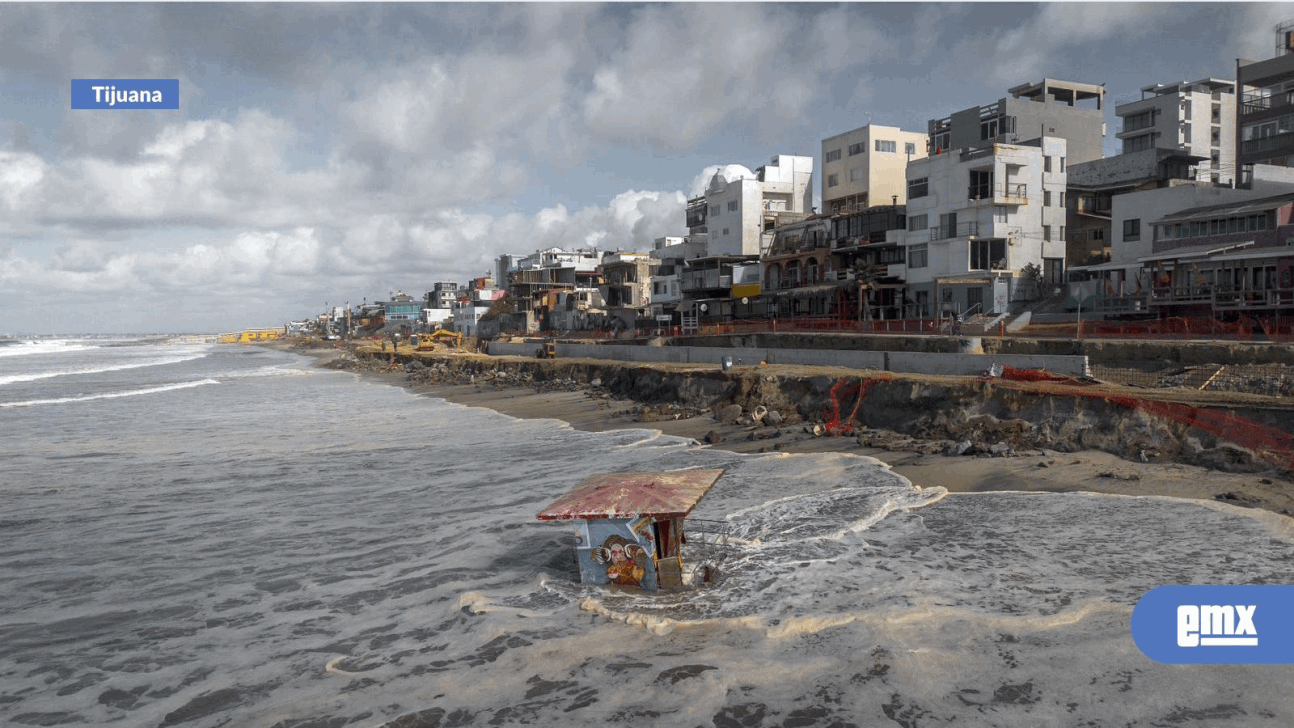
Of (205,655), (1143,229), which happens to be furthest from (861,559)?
(1143,229)

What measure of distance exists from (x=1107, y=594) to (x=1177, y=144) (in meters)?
83.0

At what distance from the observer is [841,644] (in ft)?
35.2

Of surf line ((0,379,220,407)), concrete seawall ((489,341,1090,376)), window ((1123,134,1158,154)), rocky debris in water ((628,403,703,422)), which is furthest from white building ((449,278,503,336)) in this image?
rocky debris in water ((628,403,703,422))

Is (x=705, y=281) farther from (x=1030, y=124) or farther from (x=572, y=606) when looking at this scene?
(x=572, y=606)

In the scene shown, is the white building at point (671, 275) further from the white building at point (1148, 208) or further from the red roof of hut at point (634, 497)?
the red roof of hut at point (634, 497)

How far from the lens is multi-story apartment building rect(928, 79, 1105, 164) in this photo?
63969mm

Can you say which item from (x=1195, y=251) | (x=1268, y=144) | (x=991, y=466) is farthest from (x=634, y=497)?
(x=1268, y=144)

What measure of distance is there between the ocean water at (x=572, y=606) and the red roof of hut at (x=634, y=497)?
4.38 ft

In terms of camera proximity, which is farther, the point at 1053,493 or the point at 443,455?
the point at 443,455

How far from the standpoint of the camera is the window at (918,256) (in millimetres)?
55125

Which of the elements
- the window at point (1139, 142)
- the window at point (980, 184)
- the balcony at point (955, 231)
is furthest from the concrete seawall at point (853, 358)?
the window at point (1139, 142)

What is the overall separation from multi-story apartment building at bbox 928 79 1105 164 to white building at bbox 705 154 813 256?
41.4ft

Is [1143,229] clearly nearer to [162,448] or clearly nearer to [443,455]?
[443,455]

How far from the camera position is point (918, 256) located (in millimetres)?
55750
